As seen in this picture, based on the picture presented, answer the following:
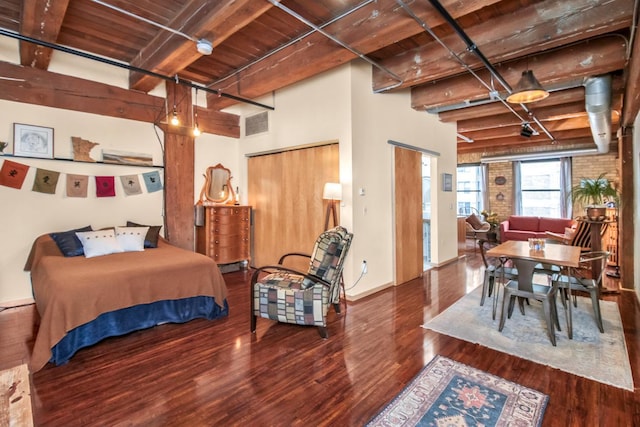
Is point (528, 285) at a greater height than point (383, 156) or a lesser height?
lesser

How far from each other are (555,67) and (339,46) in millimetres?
2551

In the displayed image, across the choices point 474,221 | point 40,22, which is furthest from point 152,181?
point 474,221

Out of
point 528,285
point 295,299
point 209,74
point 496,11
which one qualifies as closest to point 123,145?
point 209,74

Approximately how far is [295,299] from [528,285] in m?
2.22

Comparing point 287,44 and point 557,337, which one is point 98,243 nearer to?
point 287,44

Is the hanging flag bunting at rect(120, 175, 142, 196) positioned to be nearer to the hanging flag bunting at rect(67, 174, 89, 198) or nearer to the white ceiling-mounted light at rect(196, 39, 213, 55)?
the hanging flag bunting at rect(67, 174, 89, 198)

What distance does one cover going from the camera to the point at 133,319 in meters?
2.97

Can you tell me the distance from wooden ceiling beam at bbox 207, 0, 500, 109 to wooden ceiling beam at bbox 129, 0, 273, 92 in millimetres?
767

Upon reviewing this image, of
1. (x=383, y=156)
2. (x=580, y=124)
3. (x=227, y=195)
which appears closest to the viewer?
(x=383, y=156)

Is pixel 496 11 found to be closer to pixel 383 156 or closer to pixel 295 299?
pixel 383 156

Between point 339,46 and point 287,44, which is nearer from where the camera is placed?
point 339,46

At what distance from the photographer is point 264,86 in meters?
4.22

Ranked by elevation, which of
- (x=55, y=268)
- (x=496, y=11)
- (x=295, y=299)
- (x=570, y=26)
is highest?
(x=496, y=11)

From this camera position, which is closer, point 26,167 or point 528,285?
point 528,285
